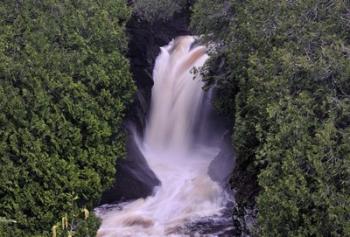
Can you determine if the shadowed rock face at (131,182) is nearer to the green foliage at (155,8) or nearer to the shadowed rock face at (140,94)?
the shadowed rock face at (140,94)

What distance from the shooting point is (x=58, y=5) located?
475 inches

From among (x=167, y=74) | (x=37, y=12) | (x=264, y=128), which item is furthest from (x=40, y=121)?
(x=167, y=74)

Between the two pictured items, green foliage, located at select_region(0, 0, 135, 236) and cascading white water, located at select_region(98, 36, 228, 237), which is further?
cascading white water, located at select_region(98, 36, 228, 237)

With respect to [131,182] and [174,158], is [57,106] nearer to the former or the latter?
[131,182]

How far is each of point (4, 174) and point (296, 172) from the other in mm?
4395

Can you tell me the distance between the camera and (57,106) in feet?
34.4

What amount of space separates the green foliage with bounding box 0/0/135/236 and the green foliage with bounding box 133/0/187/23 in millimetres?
4161

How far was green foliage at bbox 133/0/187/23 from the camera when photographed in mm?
17000

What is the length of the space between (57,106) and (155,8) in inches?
301

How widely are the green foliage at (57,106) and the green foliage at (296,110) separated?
93.9 inches

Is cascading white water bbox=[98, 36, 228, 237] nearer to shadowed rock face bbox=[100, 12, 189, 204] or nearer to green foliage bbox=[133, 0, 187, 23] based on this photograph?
shadowed rock face bbox=[100, 12, 189, 204]

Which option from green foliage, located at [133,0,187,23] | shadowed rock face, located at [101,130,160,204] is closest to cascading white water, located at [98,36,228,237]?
shadowed rock face, located at [101,130,160,204]

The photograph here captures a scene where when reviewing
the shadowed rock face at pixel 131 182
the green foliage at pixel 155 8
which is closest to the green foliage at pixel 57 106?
the shadowed rock face at pixel 131 182

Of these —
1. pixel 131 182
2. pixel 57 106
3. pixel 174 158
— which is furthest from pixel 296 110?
pixel 174 158
